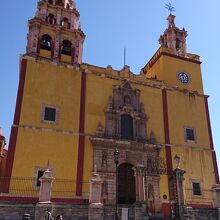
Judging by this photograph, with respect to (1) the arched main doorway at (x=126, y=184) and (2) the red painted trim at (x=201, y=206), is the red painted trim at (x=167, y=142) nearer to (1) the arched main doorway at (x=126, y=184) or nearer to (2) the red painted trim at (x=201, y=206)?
(2) the red painted trim at (x=201, y=206)

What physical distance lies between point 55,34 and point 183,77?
11.3 meters

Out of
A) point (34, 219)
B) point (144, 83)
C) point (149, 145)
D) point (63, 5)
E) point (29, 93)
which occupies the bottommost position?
point (34, 219)

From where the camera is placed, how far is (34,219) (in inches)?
605

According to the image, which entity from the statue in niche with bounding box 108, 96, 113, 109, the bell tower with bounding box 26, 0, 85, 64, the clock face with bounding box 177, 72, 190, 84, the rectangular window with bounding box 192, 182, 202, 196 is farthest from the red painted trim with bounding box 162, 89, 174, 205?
the bell tower with bounding box 26, 0, 85, 64


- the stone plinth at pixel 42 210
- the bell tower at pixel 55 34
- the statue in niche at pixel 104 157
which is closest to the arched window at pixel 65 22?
the bell tower at pixel 55 34

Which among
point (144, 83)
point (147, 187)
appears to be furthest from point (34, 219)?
point (144, 83)

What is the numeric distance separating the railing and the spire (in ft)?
51.3

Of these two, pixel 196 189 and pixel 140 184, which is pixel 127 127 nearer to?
pixel 140 184

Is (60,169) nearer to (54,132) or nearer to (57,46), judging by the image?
(54,132)

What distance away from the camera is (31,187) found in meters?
18.0

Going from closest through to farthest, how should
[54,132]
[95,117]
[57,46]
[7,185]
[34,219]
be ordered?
[34,219]
[7,185]
[54,132]
[95,117]
[57,46]

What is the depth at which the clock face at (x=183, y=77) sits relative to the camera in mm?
26438

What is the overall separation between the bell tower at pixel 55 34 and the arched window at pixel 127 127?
18.1 feet

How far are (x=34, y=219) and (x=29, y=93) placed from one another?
8390 mm
